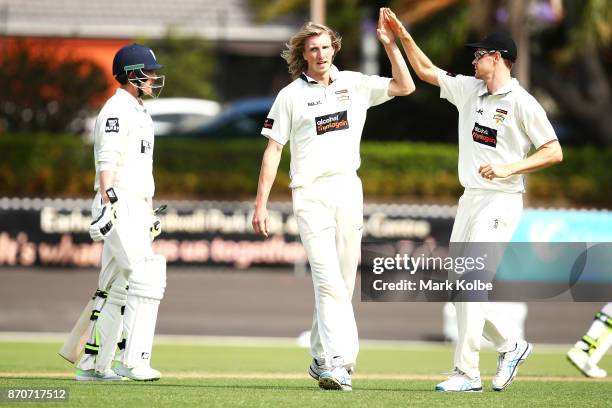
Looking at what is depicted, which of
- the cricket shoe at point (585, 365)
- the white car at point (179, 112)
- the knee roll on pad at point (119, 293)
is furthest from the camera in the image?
the white car at point (179, 112)

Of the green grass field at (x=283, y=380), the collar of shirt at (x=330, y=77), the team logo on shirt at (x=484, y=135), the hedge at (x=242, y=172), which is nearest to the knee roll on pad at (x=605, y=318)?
the green grass field at (x=283, y=380)

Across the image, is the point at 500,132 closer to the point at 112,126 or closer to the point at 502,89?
the point at 502,89

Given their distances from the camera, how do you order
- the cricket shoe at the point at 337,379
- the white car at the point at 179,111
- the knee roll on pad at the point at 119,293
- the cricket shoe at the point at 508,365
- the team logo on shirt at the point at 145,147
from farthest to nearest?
the white car at the point at 179,111 < the knee roll on pad at the point at 119,293 < the team logo on shirt at the point at 145,147 < the cricket shoe at the point at 508,365 < the cricket shoe at the point at 337,379

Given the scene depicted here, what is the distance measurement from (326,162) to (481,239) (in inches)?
45.0

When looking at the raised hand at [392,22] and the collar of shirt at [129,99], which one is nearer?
the raised hand at [392,22]

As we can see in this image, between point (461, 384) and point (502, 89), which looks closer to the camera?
point (461, 384)

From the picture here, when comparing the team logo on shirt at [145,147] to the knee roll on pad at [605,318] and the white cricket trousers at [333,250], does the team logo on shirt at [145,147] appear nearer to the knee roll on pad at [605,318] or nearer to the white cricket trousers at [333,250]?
the white cricket trousers at [333,250]

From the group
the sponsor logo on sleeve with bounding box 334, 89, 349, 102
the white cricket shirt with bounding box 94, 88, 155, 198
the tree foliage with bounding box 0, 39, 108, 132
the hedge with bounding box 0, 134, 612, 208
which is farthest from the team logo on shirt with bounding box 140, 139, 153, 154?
the tree foliage with bounding box 0, 39, 108, 132

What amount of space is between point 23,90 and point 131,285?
15.7 m

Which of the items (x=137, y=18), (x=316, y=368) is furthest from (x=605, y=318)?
(x=137, y=18)

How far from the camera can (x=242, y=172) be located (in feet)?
75.0

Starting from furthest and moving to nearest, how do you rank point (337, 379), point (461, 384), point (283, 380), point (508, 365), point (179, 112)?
1. point (179, 112)
2. point (283, 380)
3. point (508, 365)
4. point (461, 384)
5. point (337, 379)

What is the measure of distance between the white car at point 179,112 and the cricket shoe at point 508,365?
1840 centimetres

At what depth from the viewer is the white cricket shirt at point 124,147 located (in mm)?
9102
